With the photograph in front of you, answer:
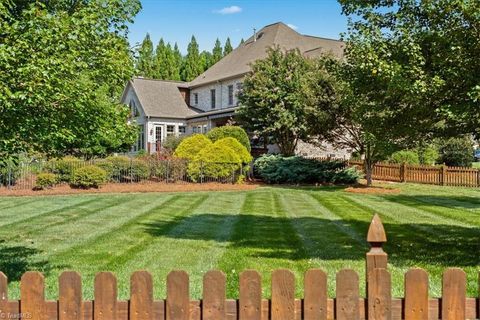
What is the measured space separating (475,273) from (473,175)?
2066cm

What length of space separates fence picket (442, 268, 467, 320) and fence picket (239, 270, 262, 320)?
1069 millimetres

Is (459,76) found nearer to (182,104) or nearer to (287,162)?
(287,162)

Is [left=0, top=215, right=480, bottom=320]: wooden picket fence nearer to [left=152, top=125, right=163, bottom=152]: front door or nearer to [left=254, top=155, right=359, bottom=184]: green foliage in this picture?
[left=254, top=155, right=359, bottom=184]: green foliage

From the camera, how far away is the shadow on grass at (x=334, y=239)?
320 inches

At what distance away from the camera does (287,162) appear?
94.0 ft

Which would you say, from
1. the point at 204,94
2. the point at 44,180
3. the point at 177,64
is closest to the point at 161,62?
A: the point at 177,64

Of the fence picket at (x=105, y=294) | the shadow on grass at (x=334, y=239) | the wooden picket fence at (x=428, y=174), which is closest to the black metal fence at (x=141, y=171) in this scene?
the wooden picket fence at (x=428, y=174)

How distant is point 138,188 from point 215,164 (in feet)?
15.2

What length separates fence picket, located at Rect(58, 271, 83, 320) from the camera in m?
2.98

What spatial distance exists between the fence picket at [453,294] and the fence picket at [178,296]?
148cm

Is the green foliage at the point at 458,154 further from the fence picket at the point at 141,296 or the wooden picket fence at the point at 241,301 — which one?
the fence picket at the point at 141,296

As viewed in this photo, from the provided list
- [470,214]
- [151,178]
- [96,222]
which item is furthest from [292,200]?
[151,178]

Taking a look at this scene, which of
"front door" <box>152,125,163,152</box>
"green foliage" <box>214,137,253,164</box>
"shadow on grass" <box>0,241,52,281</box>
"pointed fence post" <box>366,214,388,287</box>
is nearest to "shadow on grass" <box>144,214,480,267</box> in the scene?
"shadow on grass" <box>0,241,52,281</box>

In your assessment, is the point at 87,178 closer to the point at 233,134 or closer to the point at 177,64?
the point at 233,134
